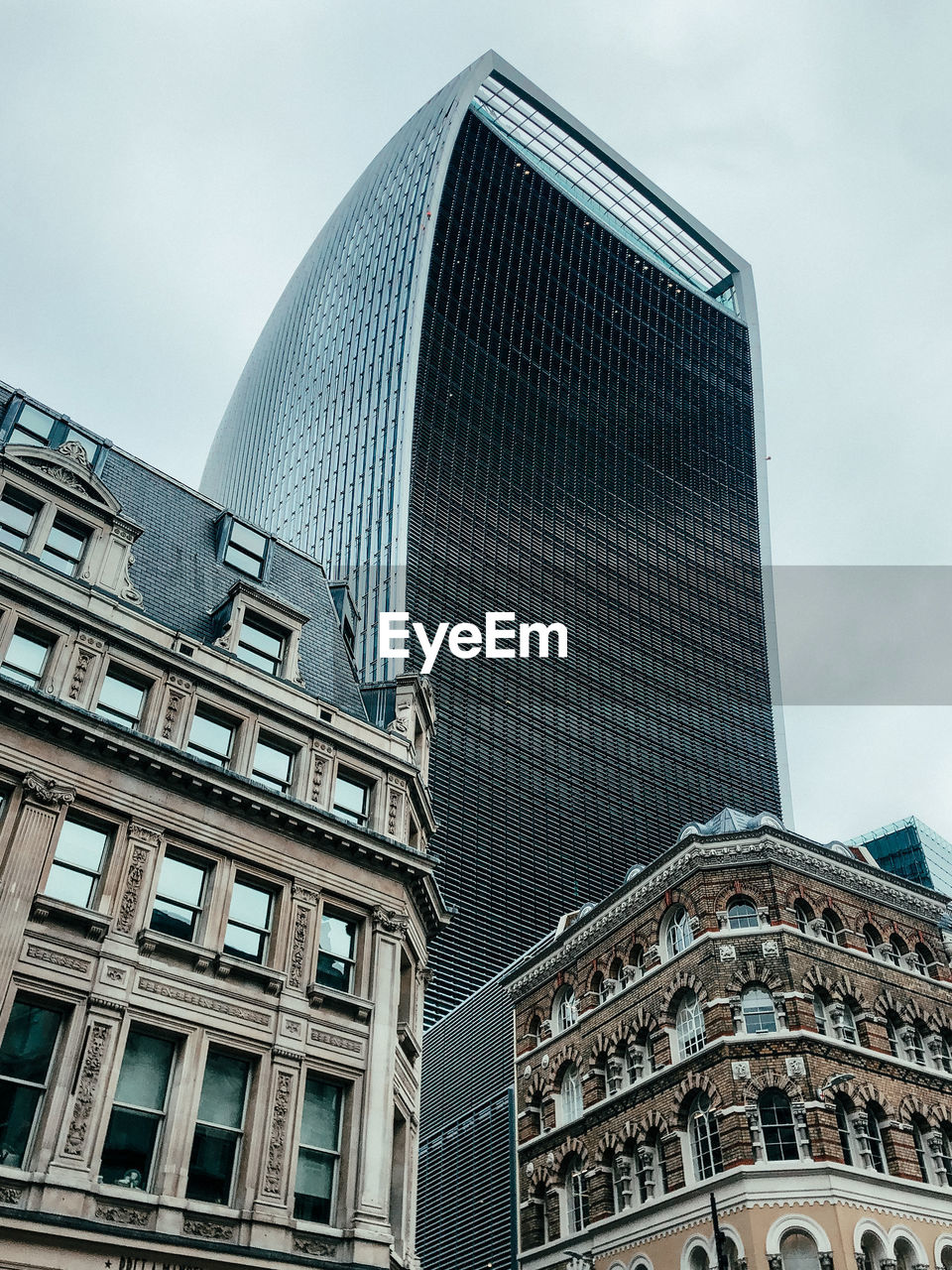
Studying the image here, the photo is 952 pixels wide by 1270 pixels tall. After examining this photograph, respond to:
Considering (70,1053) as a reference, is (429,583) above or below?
above

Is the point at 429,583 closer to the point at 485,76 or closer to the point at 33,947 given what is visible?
the point at 485,76

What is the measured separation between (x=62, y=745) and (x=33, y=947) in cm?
543

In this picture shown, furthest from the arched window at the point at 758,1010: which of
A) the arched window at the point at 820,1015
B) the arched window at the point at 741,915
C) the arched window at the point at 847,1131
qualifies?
the arched window at the point at 847,1131

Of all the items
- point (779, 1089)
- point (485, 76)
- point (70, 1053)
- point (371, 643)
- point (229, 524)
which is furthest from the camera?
point (485, 76)

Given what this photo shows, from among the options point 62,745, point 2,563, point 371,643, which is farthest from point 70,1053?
point 371,643

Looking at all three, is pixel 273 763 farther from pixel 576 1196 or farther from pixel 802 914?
pixel 576 1196

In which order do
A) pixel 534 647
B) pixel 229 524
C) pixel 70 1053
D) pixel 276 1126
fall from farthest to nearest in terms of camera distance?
pixel 534 647
pixel 229 524
pixel 276 1126
pixel 70 1053

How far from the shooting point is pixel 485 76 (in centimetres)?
17938

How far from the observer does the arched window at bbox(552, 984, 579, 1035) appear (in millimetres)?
49688

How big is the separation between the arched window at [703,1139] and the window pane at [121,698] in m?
22.9

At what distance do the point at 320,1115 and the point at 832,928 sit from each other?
72.0ft

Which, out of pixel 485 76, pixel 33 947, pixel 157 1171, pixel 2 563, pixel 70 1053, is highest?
pixel 485 76

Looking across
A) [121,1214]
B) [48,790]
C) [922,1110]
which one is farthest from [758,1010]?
[48,790]

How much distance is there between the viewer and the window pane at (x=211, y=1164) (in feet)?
91.4
